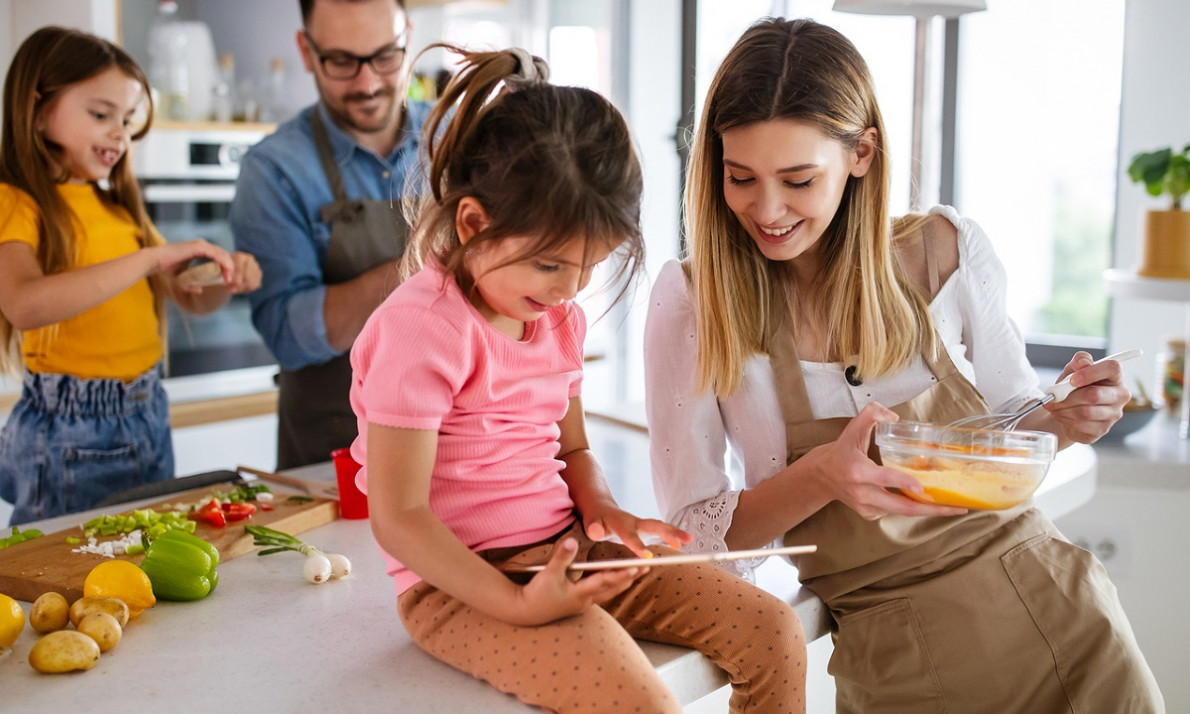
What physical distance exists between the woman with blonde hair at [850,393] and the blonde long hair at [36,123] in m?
1.15

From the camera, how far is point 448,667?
109cm

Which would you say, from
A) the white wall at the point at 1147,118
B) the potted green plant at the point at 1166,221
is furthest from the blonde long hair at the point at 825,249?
the white wall at the point at 1147,118

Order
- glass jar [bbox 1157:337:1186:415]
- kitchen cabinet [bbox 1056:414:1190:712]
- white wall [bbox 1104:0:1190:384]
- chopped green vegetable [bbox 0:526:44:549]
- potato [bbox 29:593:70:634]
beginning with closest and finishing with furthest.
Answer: potato [bbox 29:593:70:634] → chopped green vegetable [bbox 0:526:44:549] → kitchen cabinet [bbox 1056:414:1190:712] → glass jar [bbox 1157:337:1186:415] → white wall [bbox 1104:0:1190:384]

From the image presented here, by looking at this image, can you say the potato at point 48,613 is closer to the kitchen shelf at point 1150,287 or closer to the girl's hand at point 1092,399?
the girl's hand at point 1092,399

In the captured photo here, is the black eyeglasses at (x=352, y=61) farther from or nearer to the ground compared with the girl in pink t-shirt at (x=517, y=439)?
farther from the ground

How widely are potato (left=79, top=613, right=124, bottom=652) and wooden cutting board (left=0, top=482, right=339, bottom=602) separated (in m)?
0.12

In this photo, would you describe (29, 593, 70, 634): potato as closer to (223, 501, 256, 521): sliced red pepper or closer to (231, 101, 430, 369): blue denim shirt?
(223, 501, 256, 521): sliced red pepper

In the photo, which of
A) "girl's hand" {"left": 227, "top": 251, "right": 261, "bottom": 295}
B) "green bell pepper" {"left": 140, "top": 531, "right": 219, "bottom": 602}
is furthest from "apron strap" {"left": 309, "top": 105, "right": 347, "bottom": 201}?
"green bell pepper" {"left": 140, "top": 531, "right": 219, "bottom": 602}

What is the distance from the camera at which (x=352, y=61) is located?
2098 mm

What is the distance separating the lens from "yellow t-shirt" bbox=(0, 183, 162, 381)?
199 centimetres

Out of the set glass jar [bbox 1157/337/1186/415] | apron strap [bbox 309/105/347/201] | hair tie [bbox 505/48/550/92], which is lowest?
glass jar [bbox 1157/337/1186/415]

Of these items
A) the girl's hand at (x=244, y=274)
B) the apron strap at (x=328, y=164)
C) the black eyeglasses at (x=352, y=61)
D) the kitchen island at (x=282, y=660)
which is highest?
the black eyeglasses at (x=352, y=61)

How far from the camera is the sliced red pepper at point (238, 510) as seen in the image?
1.51 m

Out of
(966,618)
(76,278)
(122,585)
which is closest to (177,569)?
(122,585)
